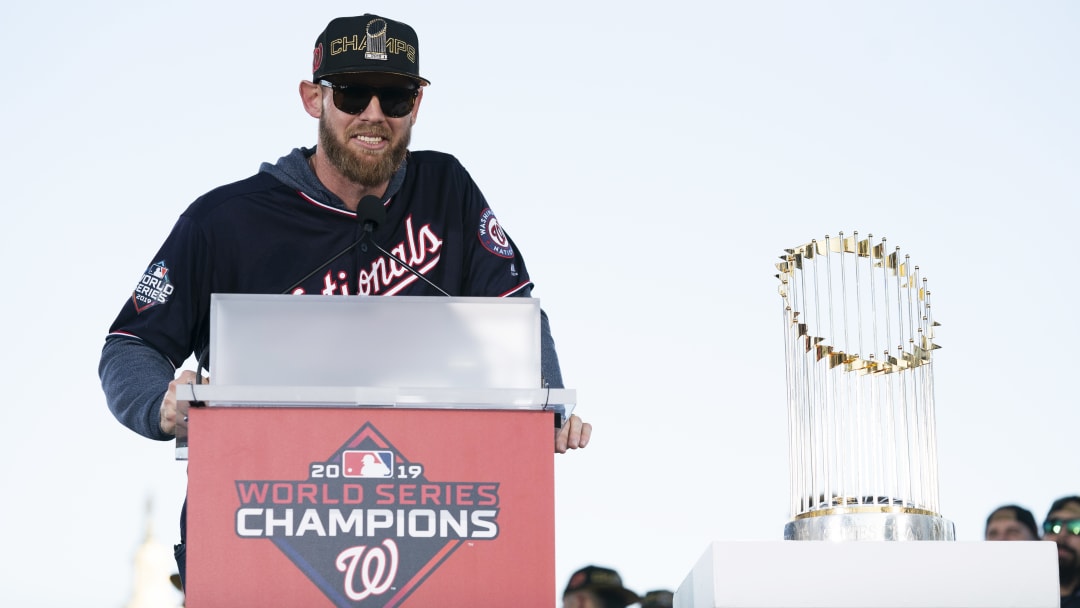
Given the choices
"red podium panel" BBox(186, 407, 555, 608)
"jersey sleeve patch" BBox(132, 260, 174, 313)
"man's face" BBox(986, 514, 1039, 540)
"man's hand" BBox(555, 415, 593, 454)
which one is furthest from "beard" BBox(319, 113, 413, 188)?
"man's face" BBox(986, 514, 1039, 540)

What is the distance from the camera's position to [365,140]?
2688 millimetres

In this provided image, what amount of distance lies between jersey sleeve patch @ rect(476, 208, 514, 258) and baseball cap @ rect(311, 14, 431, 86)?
386 mm

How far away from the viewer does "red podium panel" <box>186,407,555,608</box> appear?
1.82 meters

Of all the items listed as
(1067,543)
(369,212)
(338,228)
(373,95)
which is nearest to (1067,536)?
(1067,543)

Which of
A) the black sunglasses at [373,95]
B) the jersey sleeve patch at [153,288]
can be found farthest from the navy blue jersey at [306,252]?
the black sunglasses at [373,95]

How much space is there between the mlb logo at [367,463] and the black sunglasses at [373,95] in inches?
37.8

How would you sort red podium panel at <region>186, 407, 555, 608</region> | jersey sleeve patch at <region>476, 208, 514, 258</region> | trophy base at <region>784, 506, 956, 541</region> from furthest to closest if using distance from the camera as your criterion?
jersey sleeve patch at <region>476, 208, 514, 258</region>
trophy base at <region>784, 506, 956, 541</region>
red podium panel at <region>186, 407, 555, 608</region>

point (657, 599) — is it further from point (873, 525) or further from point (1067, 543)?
point (873, 525)

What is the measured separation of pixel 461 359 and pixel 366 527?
0.83ft

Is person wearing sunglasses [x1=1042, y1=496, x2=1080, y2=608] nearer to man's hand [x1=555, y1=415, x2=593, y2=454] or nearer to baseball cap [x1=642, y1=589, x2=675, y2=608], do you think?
baseball cap [x1=642, y1=589, x2=675, y2=608]

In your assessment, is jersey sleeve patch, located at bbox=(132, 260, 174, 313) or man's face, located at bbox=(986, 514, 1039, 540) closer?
jersey sleeve patch, located at bbox=(132, 260, 174, 313)

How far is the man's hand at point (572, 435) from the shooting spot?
2.18m

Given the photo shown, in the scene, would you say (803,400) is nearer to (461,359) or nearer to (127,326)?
(461,359)

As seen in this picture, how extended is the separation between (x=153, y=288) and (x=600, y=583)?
10.1 ft
